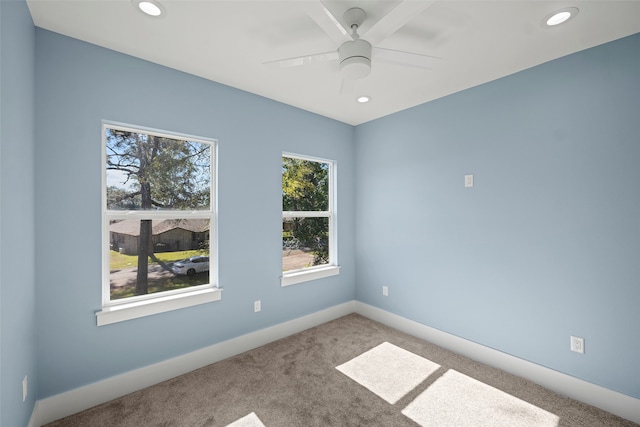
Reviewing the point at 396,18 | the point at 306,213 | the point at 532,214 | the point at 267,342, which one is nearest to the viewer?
the point at 396,18

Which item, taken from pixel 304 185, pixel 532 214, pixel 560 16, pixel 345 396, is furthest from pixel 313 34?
pixel 345 396

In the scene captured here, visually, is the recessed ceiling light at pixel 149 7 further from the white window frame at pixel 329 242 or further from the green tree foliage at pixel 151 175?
the white window frame at pixel 329 242

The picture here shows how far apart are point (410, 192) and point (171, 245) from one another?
2567 mm

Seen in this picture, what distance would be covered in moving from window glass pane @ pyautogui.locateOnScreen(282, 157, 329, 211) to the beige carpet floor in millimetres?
1641

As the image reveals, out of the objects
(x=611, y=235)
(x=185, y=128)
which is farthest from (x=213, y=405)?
(x=611, y=235)

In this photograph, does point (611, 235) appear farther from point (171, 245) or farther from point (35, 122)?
point (35, 122)

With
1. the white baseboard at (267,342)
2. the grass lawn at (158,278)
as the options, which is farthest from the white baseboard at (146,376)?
the grass lawn at (158,278)

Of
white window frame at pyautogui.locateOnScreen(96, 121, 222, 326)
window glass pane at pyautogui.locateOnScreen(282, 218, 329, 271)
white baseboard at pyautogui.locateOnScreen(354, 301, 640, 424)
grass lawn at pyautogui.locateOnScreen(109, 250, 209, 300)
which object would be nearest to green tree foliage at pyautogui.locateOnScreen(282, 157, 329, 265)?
window glass pane at pyautogui.locateOnScreen(282, 218, 329, 271)

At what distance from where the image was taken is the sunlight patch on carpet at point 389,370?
7.25 feet

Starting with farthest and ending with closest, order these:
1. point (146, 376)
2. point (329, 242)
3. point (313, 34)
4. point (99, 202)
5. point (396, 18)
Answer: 1. point (329, 242)
2. point (146, 376)
3. point (99, 202)
4. point (313, 34)
5. point (396, 18)

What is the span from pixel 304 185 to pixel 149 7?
7.27 ft

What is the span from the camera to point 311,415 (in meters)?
1.92

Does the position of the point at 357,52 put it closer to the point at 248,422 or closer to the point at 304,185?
the point at 304,185

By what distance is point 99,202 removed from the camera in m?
2.05
